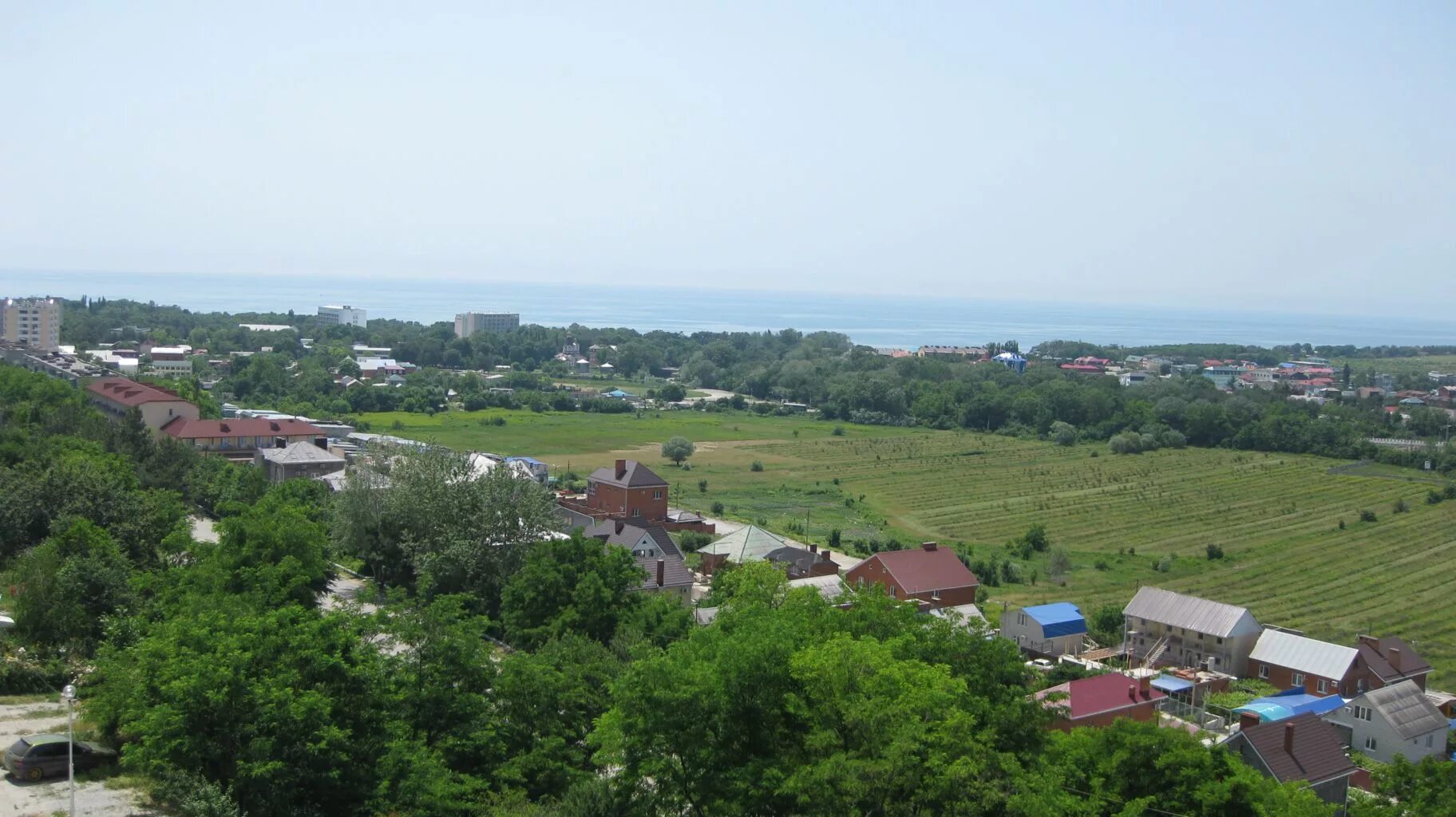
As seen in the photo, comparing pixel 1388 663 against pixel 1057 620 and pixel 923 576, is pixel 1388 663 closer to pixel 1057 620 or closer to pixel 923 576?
pixel 1057 620

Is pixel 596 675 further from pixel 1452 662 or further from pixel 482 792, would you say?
pixel 1452 662

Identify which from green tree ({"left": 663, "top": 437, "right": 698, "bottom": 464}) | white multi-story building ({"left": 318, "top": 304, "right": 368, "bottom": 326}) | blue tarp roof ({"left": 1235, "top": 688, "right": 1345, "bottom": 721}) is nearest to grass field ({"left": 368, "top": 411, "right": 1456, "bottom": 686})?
green tree ({"left": 663, "top": 437, "right": 698, "bottom": 464})

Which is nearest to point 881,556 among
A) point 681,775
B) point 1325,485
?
point 681,775

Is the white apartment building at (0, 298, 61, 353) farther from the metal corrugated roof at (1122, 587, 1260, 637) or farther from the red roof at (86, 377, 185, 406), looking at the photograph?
the metal corrugated roof at (1122, 587, 1260, 637)

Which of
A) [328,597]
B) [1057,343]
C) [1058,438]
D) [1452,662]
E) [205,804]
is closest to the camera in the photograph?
[205,804]

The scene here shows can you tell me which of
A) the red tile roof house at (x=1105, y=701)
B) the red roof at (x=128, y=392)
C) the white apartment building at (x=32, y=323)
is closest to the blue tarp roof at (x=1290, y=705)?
the red tile roof house at (x=1105, y=701)

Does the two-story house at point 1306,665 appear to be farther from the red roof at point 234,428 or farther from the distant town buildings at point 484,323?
the distant town buildings at point 484,323

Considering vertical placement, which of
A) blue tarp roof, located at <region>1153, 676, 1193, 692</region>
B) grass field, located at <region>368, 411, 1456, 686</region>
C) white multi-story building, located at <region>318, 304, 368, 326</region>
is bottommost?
grass field, located at <region>368, 411, 1456, 686</region>
